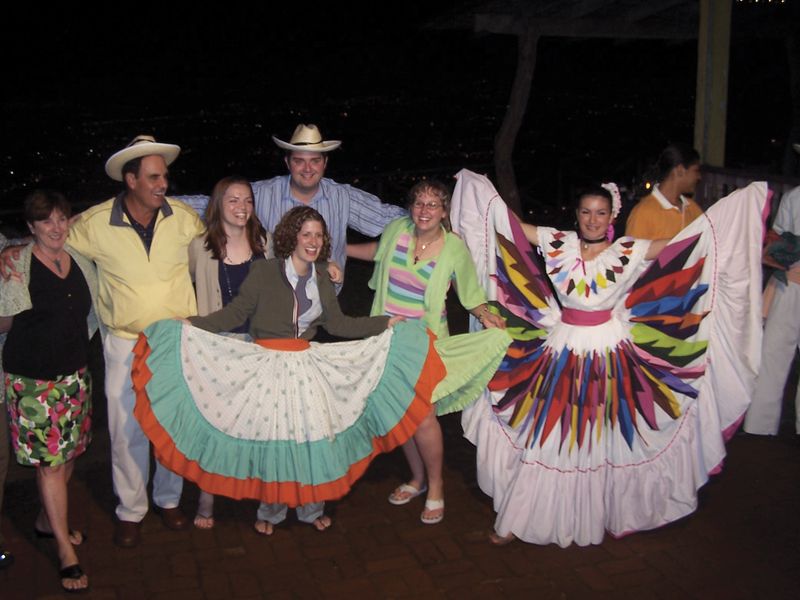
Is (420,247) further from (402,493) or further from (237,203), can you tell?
(402,493)

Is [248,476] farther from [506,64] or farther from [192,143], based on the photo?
[506,64]

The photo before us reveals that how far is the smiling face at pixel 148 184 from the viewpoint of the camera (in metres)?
4.48

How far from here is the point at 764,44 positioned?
21.0 m

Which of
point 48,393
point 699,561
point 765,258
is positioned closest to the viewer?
point 48,393

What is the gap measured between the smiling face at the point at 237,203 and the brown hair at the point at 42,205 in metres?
0.72

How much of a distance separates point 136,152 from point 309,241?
92cm

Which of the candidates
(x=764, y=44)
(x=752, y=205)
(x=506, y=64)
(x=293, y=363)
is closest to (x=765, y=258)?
(x=752, y=205)

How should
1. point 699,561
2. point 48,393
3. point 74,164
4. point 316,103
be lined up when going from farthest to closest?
point 316,103
point 74,164
point 699,561
point 48,393

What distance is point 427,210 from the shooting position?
4.61m

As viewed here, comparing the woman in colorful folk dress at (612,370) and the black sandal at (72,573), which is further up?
the woman in colorful folk dress at (612,370)

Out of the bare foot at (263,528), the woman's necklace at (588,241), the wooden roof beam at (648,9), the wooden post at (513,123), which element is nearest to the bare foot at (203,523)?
the bare foot at (263,528)

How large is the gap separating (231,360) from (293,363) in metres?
0.29

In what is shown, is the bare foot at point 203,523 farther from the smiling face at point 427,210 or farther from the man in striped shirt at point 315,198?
the smiling face at point 427,210

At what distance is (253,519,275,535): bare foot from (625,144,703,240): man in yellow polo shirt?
256 centimetres
